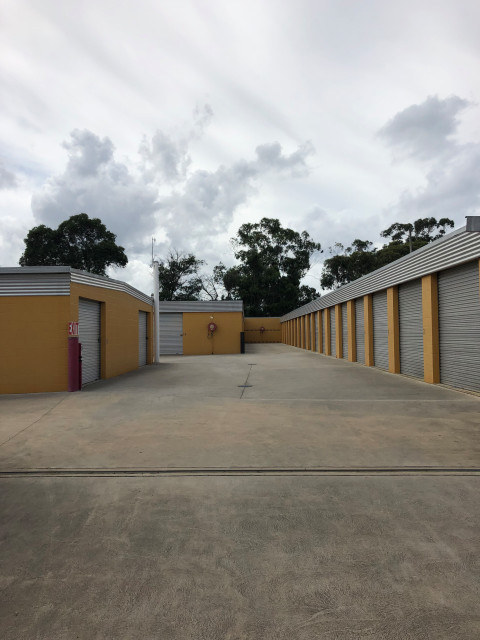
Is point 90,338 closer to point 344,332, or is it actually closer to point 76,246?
point 344,332

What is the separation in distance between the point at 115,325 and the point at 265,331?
34.9 meters

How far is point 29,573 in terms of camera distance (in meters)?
2.51

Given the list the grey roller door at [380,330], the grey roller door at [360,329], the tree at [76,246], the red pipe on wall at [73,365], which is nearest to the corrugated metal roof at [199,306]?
the grey roller door at [360,329]

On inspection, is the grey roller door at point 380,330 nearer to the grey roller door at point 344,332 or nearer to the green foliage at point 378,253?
the grey roller door at point 344,332

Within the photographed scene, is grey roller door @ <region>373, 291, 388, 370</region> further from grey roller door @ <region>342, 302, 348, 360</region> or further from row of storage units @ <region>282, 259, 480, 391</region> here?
grey roller door @ <region>342, 302, 348, 360</region>

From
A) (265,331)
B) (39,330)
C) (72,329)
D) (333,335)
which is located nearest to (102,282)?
(72,329)

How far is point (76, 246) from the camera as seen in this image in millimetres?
40344

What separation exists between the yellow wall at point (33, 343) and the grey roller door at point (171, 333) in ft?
49.9

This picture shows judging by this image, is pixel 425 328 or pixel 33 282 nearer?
pixel 33 282

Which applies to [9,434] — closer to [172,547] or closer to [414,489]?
[172,547]

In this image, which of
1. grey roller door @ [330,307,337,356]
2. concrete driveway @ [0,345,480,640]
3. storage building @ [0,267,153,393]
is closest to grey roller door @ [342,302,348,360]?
grey roller door @ [330,307,337,356]

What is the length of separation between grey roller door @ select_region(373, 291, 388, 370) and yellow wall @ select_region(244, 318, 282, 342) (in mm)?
32185

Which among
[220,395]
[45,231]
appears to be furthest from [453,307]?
[45,231]

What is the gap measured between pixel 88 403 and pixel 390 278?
33.0ft
